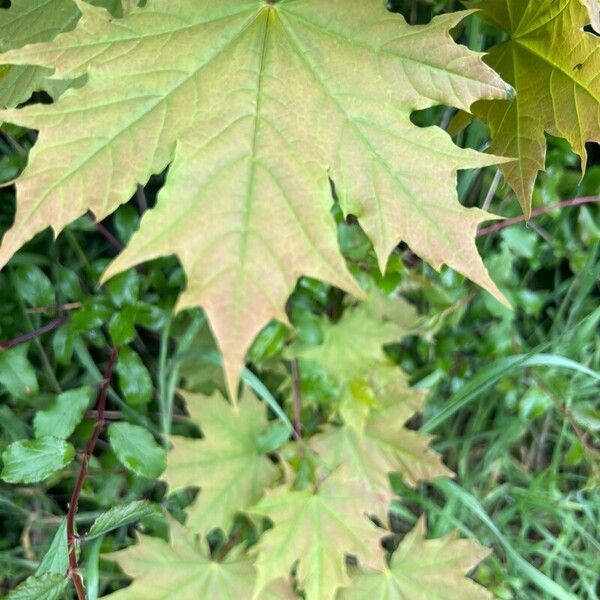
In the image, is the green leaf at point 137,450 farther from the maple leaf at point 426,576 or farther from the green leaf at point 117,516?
the maple leaf at point 426,576

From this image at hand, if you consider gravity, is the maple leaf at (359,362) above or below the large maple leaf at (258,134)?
below

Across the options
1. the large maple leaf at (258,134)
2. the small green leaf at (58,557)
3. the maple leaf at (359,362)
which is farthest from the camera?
the maple leaf at (359,362)

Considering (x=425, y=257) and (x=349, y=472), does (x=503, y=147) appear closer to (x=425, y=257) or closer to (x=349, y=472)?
(x=425, y=257)

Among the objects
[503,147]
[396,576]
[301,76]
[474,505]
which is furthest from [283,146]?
[474,505]

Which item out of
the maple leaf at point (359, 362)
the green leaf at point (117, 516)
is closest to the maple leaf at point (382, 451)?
the maple leaf at point (359, 362)

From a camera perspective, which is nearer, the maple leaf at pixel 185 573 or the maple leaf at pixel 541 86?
the maple leaf at pixel 541 86

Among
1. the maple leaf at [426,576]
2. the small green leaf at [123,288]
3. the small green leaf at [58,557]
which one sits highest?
the small green leaf at [123,288]
